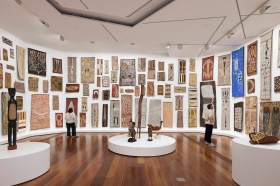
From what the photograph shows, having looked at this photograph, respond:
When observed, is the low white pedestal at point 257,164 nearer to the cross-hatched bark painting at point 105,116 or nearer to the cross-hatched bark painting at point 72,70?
the cross-hatched bark painting at point 105,116

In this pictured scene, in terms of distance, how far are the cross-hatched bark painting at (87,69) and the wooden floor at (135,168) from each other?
4.15 meters

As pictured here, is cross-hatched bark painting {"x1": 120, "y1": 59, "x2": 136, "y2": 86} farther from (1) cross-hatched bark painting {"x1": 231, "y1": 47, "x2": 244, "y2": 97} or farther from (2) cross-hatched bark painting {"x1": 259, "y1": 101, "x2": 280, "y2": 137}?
(2) cross-hatched bark painting {"x1": 259, "y1": 101, "x2": 280, "y2": 137}

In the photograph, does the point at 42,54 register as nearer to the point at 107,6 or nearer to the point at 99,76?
the point at 99,76

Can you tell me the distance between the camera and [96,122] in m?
9.64

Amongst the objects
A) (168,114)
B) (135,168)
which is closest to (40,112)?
(168,114)

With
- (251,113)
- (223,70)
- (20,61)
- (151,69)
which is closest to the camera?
(251,113)

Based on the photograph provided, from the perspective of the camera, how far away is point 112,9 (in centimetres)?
474

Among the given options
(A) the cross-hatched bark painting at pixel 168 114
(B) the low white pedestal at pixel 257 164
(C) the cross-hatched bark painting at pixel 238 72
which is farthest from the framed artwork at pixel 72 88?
(B) the low white pedestal at pixel 257 164

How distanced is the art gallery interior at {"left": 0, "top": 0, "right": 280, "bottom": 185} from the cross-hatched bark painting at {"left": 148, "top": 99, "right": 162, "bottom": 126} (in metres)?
0.05

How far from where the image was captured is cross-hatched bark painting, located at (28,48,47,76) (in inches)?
331

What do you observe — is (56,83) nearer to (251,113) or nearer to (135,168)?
(135,168)

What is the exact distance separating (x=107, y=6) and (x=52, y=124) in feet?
21.8

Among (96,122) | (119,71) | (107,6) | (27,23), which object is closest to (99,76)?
(119,71)

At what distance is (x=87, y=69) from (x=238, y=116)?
7.07 m
